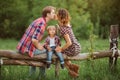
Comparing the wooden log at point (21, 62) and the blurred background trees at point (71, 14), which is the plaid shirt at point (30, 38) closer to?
the wooden log at point (21, 62)

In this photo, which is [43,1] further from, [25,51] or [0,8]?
[25,51]

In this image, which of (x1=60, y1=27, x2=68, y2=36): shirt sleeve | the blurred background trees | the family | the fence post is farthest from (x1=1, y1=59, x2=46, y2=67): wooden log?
the blurred background trees

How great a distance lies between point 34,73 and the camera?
8.31 metres

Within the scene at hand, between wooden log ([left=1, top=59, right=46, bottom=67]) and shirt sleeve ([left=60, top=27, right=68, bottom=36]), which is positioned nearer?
wooden log ([left=1, top=59, right=46, bottom=67])

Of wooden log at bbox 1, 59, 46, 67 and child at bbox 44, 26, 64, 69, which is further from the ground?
child at bbox 44, 26, 64, 69

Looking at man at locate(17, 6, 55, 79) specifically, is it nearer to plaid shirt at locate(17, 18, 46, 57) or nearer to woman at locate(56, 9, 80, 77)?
plaid shirt at locate(17, 18, 46, 57)

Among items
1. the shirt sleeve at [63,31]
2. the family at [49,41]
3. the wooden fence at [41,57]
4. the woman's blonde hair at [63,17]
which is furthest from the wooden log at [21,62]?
the woman's blonde hair at [63,17]

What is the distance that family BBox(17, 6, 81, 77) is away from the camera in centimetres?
797

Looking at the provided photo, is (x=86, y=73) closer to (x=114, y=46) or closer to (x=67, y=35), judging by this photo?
(x=114, y=46)

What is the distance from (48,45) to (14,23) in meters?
18.3

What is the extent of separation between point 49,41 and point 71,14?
16171 millimetres

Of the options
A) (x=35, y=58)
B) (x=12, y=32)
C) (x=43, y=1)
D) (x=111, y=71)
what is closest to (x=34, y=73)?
(x=35, y=58)

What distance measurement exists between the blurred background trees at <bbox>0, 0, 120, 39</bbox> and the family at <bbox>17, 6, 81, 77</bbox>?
13736 millimetres

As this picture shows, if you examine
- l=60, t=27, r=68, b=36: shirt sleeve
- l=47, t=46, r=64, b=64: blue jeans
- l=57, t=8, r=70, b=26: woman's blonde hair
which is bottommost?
l=47, t=46, r=64, b=64: blue jeans
